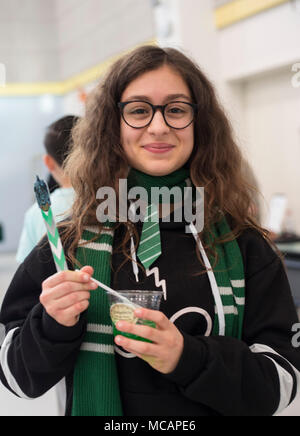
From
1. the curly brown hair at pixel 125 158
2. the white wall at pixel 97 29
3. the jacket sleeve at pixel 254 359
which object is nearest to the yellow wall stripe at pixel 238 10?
the white wall at pixel 97 29

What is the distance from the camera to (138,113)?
116 cm

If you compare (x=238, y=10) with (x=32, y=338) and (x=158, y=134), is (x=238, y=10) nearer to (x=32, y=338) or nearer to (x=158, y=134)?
(x=158, y=134)

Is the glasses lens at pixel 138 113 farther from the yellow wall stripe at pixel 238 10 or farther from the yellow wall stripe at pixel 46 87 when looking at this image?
the yellow wall stripe at pixel 46 87

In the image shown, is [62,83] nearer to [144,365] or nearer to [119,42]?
[119,42]

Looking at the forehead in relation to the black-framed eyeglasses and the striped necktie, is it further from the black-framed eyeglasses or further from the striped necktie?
the striped necktie

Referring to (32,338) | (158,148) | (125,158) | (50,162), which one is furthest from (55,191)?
(32,338)

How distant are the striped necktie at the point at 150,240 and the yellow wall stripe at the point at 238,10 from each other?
3210mm

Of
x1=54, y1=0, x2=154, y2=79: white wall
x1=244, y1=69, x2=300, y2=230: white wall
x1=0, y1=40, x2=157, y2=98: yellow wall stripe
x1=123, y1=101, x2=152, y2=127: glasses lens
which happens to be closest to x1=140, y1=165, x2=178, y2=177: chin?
x1=123, y1=101, x2=152, y2=127: glasses lens

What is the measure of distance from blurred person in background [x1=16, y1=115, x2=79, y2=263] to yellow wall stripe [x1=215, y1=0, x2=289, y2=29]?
253cm

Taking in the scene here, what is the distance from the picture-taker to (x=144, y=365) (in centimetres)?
108

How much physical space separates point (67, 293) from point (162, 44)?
3.26ft

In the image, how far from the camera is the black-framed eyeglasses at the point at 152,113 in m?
1.14

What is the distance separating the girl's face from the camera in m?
1.13
